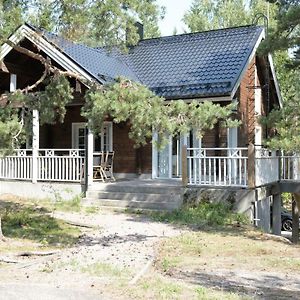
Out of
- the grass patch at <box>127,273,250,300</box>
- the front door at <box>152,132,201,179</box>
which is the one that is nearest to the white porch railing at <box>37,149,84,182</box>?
the front door at <box>152,132,201,179</box>

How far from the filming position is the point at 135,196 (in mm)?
14594

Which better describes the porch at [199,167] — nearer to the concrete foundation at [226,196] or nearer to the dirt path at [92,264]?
the concrete foundation at [226,196]

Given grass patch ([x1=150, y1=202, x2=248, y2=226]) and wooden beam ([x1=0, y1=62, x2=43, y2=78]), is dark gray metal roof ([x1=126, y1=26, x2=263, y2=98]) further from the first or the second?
grass patch ([x1=150, y1=202, x2=248, y2=226])

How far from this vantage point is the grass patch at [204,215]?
40.4 ft

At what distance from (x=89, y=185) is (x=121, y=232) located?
515cm

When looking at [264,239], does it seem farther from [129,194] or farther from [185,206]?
[129,194]

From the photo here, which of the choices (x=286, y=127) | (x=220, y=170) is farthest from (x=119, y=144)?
(x=286, y=127)

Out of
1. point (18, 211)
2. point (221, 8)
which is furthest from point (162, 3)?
point (221, 8)

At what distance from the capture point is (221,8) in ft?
122

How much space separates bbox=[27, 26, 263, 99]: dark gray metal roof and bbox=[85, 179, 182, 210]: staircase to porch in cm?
359

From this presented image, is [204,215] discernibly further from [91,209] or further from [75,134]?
[75,134]

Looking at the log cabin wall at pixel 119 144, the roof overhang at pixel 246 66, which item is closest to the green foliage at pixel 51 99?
the roof overhang at pixel 246 66

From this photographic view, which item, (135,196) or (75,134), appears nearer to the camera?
(135,196)

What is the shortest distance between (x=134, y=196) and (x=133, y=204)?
1.46 ft
